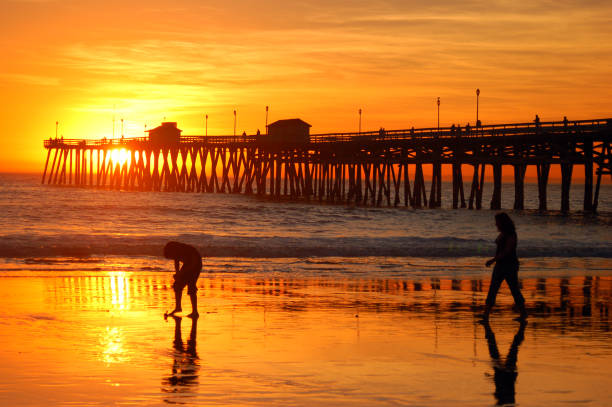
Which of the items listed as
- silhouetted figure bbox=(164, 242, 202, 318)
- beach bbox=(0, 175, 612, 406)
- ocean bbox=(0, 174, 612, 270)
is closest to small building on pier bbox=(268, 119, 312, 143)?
ocean bbox=(0, 174, 612, 270)

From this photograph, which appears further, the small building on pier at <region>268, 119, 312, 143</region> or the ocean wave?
the small building on pier at <region>268, 119, 312, 143</region>

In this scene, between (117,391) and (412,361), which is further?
(412,361)

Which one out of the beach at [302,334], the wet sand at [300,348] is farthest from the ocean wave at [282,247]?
the wet sand at [300,348]

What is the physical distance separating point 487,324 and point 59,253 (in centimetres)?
1436

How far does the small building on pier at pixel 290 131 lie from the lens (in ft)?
234

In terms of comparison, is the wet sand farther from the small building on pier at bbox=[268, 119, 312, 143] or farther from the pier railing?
the small building on pier at bbox=[268, 119, 312, 143]

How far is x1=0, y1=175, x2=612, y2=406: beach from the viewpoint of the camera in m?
6.78

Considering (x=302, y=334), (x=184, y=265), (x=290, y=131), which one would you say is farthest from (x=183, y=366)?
(x=290, y=131)

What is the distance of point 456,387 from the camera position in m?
6.92

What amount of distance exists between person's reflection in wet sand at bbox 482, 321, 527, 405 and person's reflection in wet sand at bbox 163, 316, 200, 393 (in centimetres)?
245

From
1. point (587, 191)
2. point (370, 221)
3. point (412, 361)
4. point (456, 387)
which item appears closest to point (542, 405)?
point (456, 387)

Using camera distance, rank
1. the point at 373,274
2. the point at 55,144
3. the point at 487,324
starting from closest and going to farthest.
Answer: the point at 487,324 < the point at 373,274 < the point at 55,144

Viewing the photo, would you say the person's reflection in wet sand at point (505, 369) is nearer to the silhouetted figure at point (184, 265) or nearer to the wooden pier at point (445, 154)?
the silhouetted figure at point (184, 265)

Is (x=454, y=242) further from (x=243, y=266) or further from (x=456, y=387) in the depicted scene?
(x=456, y=387)
